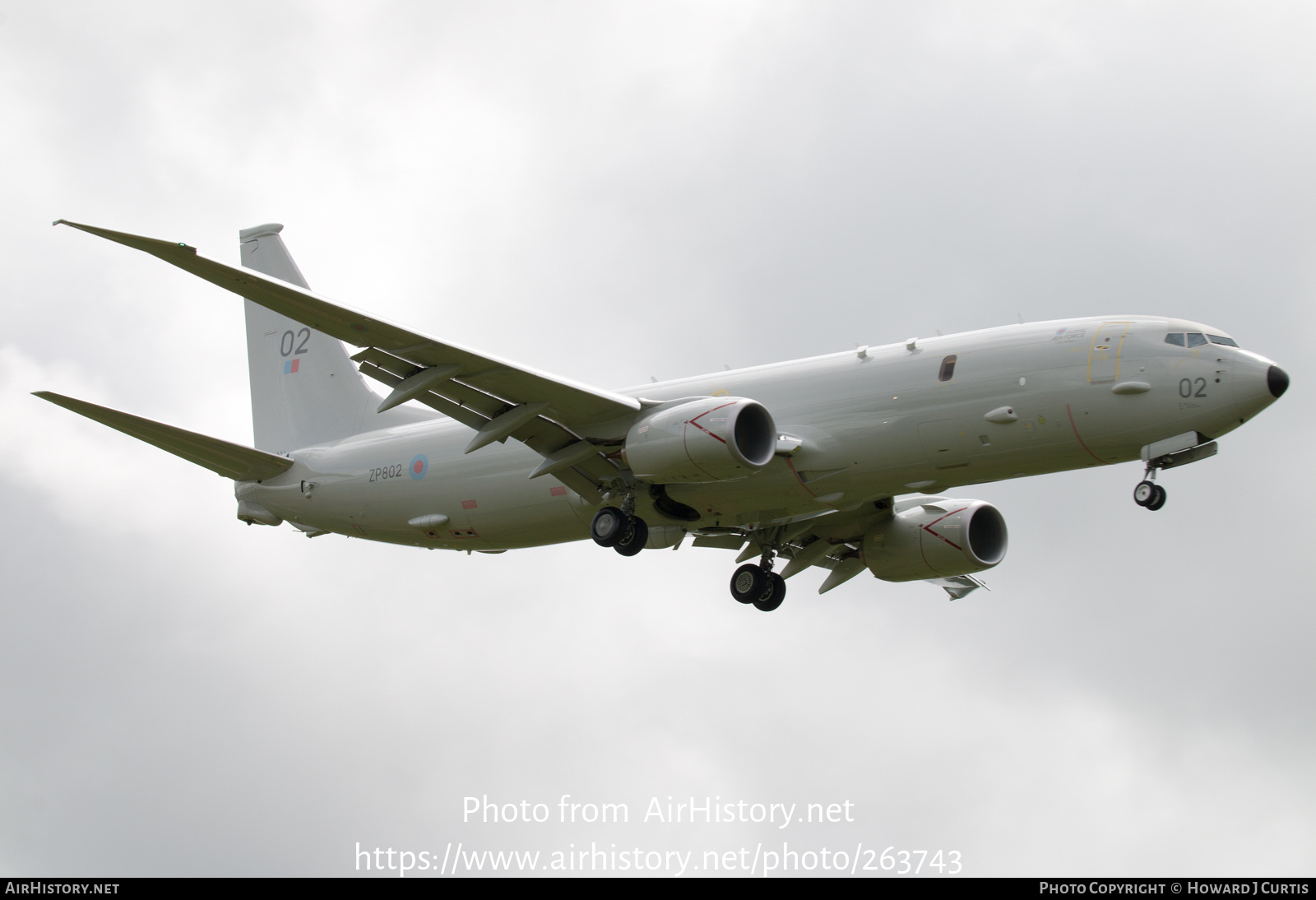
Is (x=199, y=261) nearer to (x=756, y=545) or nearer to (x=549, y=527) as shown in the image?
(x=549, y=527)

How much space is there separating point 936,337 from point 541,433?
26.6 ft

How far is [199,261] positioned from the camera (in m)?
22.9

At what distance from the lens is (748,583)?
3228 cm

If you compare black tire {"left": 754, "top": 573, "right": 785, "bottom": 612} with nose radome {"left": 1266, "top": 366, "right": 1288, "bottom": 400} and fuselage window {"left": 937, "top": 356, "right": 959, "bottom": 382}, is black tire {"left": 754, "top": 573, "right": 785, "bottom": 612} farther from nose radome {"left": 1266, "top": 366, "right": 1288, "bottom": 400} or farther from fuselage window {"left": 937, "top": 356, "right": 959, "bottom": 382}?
nose radome {"left": 1266, "top": 366, "right": 1288, "bottom": 400}

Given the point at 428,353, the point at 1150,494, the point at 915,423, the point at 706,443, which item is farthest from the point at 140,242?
the point at 1150,494

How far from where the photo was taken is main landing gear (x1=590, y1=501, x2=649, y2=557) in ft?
91.5

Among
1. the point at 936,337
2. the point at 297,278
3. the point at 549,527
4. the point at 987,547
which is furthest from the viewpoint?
the point at 297,278

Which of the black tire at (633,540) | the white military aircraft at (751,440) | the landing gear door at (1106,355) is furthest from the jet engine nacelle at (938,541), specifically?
the landing gear door at (1106,355)

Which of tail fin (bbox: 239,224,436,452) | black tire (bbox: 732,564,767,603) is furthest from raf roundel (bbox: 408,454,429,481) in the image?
black tire (bbox: 732,564,767,603)

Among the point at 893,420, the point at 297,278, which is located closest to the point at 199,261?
the point at 893,420

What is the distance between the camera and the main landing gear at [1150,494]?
944 inches

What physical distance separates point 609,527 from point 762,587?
18.8 feet

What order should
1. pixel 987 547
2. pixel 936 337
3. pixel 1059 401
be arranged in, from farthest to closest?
pixel 987 547, pixel 936 337, pixel 1059 401

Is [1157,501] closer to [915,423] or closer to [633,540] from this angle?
[915,423]
